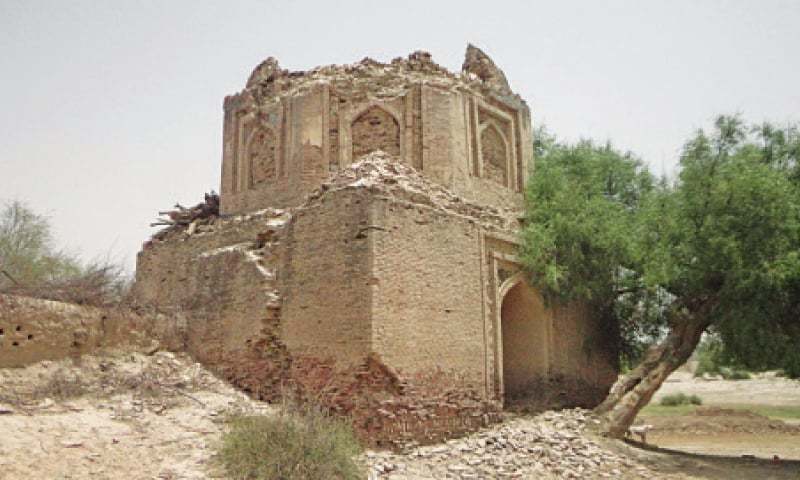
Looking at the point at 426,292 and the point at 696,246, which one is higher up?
the point at 696,246

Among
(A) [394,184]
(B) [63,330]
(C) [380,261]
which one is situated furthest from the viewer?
(A) [394,184]

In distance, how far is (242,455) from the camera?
849 centimetres

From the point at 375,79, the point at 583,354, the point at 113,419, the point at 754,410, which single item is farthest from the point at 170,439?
the point at 754,410

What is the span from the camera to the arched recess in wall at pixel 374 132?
51.8ft

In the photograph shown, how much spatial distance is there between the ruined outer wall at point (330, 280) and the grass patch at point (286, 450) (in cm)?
178

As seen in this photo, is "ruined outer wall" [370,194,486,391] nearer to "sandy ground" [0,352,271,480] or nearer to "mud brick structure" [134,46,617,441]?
"mud brick structure" [134,46,617,441]

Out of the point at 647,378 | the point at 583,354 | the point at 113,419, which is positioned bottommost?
the point at 113,419

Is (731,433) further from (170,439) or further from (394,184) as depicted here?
(170,439)

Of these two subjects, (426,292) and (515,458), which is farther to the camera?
(426,292)

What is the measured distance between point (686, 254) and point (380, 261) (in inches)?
222

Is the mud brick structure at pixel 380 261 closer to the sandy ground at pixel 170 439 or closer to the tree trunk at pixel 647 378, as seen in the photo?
the sandy ground at pixel 170 439

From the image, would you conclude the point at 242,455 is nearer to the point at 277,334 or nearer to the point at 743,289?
the point at 277,334

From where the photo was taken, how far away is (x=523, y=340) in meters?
→ 14.7

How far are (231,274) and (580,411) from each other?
6923mm
